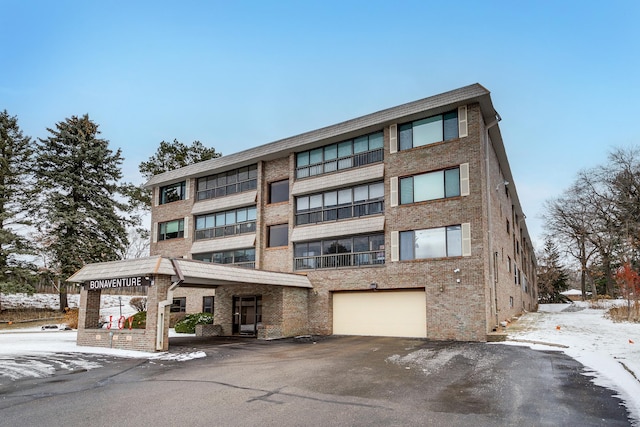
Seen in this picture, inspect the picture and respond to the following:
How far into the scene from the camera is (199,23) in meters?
18.3

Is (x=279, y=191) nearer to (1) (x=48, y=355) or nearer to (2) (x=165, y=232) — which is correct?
(2) (x=165, y=232)

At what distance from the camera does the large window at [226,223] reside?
2672 centimetres

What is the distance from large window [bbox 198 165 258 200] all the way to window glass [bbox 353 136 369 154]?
6.89m

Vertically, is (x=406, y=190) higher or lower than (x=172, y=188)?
lower

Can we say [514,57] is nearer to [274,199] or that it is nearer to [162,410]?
[274,199]

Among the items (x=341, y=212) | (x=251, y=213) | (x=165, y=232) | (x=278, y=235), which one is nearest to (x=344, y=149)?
(x=341, y=212)

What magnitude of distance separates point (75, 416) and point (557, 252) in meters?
67.4

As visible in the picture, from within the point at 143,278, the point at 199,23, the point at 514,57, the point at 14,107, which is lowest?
the point at 143,278

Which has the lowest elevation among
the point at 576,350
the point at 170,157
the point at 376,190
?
the point at 576,350

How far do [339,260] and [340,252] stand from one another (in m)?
0.41

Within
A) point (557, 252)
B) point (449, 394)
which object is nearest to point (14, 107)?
point (449, 394)

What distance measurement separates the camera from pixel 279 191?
25.9m

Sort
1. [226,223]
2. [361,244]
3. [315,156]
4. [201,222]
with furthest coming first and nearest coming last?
[201,222], [226,223], [315,156], [361,244]

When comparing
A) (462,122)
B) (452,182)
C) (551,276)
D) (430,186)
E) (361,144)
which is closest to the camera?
(462,122)
